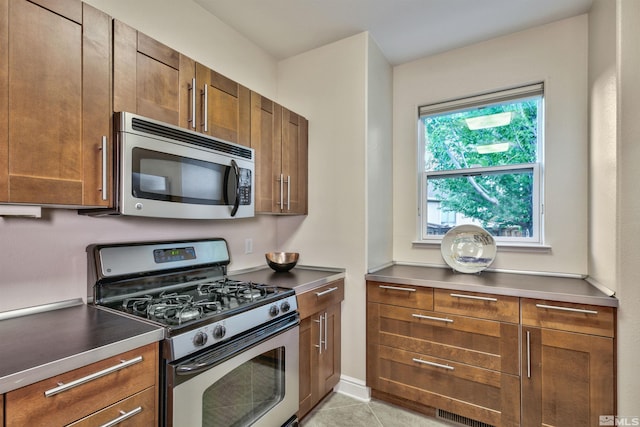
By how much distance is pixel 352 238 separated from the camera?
2.37m

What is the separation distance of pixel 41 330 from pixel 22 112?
2.50 feet

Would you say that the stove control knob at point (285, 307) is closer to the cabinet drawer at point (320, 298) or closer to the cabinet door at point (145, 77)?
the cabinet drawer at point (320, 298)

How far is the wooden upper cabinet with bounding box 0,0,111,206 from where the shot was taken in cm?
105

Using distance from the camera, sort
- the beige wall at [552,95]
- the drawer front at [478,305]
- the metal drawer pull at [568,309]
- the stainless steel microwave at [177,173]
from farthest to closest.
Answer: the beige wall at [552,95] → the drawer front at [478,305] → the metal drawer pull at [568,309] → the stainless steel microwave at [177,173]

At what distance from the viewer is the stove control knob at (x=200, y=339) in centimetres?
124


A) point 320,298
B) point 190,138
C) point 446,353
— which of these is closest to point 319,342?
point 320,298

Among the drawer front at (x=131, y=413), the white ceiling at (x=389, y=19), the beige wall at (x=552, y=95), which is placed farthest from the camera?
the beige wall at (x=552, y=95)

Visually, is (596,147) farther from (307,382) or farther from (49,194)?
(49,194)

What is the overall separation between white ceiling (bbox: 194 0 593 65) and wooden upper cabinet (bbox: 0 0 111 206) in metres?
1.05

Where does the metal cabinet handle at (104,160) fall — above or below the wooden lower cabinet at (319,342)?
above

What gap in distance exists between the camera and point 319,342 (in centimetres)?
209

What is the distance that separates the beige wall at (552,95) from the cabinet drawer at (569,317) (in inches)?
24.7

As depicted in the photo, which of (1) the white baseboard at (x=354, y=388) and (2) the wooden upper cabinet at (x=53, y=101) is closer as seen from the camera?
(2) the wooden upper cabinet at (x=53, y=101)
